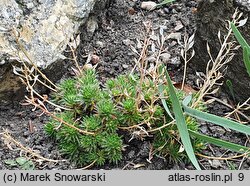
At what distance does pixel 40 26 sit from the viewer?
213 cm

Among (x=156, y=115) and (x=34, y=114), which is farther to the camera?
(x=34, y=114)

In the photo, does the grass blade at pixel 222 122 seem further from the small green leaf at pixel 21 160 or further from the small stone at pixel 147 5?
the small stone at pixel 147 5

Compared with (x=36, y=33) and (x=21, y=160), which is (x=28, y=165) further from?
(x=36, y=33)

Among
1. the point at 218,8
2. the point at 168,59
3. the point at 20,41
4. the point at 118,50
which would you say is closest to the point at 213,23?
the point at 218,8

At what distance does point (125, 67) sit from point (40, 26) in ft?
1.18

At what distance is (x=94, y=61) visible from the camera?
7.50 ft

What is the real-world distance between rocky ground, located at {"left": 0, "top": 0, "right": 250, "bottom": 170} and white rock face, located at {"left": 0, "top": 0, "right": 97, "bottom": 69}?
12cm

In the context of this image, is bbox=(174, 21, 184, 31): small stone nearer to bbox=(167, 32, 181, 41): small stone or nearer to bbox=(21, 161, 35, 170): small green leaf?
bbox=(167, 32, 181, 41): small stone

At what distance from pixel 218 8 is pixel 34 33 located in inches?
26.2

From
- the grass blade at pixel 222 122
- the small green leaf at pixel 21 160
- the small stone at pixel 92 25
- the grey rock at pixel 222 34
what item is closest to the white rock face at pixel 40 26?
the small stone at pixel 92 25

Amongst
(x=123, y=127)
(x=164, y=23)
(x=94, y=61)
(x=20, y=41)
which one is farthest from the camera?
(x=164, y=23)

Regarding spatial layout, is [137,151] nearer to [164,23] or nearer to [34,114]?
[34,114]

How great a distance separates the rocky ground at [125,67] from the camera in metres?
1.98

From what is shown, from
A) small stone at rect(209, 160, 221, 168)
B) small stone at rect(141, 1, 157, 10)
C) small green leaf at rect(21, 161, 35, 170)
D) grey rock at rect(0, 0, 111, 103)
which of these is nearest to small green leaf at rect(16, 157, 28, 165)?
small green leaf at rect(21, 161, 35, 170)
